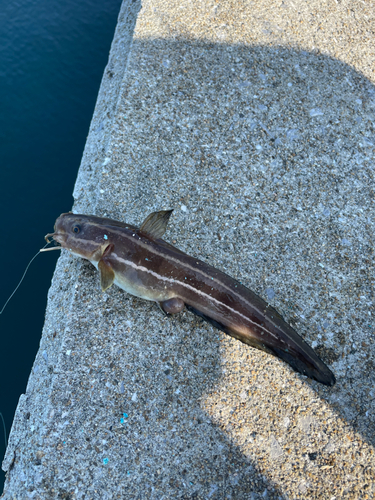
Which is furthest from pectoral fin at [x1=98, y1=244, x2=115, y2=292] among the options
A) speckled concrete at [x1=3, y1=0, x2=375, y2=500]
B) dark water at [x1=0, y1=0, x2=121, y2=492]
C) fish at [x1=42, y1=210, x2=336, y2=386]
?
dark water at [x1=0, y1=0, x2=121, y2=492]

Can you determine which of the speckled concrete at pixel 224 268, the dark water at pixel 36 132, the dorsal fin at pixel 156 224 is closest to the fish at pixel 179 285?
the dorsal fin at pixel 156 224

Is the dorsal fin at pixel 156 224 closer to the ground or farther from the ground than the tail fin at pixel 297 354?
farther from the ground

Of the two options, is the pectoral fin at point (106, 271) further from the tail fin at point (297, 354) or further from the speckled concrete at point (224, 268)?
the tail fin at point (297, 354)

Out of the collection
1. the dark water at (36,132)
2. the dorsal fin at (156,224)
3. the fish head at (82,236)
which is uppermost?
the dorsal fin at (156,224)

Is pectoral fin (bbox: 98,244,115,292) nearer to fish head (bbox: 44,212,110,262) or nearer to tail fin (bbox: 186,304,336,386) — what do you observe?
fish head (bbox: 44,212,110,262)

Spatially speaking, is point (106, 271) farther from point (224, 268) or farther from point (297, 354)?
point (297, 354)

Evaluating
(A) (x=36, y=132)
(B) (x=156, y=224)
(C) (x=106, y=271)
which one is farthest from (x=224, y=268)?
(A) (x=36, y=132)

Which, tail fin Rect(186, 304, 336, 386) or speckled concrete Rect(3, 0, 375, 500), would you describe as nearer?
speckled concrete Rect(3, 0, 375, 500)
